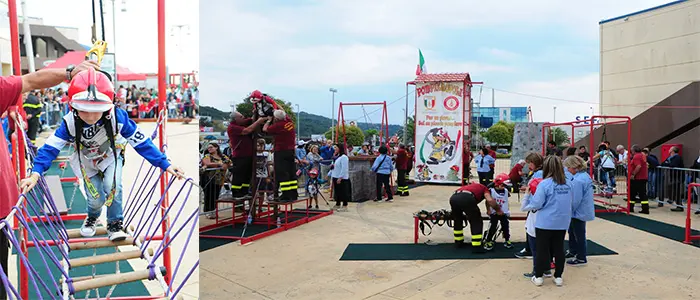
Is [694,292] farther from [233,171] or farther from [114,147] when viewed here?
[233,171]

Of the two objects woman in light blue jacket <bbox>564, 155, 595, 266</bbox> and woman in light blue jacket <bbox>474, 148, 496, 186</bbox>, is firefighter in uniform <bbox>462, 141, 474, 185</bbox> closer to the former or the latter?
woman in light blue jacket <bbox>474, 148, 496, 186</bbox>

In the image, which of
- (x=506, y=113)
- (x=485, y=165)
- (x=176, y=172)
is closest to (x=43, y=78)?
(x=176, y=172)

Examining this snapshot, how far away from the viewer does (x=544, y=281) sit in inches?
195

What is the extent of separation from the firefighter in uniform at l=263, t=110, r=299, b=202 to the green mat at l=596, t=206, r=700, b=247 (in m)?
5.17

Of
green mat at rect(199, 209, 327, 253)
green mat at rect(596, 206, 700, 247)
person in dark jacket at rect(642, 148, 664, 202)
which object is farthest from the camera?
person in dark jacket at rect(642, 148, 664, 202)

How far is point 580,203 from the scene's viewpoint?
5340 millimetres

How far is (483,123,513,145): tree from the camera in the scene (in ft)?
172

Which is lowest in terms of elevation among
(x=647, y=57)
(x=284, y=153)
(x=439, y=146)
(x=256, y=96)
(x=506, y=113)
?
(x=439, y=146)

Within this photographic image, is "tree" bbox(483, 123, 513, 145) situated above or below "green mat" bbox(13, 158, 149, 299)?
above

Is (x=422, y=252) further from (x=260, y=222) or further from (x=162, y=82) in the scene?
(x=162, y=82)

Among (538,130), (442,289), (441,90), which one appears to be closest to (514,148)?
(538,130)

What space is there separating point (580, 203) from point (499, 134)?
4890cm

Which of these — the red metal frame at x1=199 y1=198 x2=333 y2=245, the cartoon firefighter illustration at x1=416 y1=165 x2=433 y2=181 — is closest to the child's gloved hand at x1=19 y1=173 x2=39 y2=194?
the red metal frame at x1=199 y1=198 x2=333 y2=245

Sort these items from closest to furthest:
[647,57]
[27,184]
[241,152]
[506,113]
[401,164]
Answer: [27,184] → [241,152] → [401,164] → [647,57] → [506,113]
